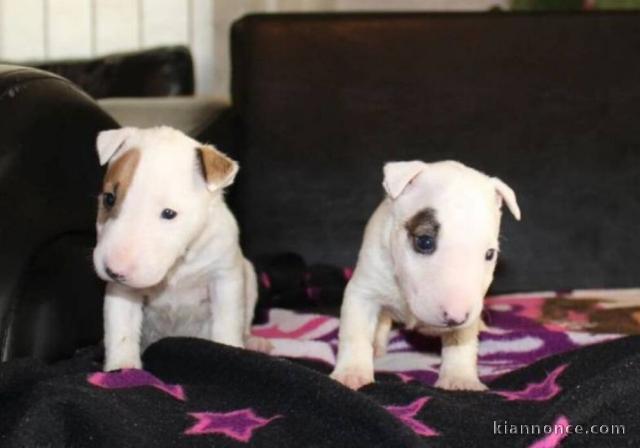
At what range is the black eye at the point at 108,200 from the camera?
5.32 feet

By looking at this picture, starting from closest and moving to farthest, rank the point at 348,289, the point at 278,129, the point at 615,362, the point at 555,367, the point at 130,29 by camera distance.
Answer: the point at 615,362
the point at 555,367
the point at 348,289
the point at 278,129
the point at 130,29

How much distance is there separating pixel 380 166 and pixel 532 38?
485 millimetres

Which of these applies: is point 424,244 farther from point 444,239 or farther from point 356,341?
point 356,341

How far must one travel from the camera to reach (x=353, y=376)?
168 cm

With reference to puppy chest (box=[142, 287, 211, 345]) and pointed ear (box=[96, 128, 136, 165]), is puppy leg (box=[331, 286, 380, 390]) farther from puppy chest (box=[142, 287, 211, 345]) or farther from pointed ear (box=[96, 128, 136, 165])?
pointed ear (box=[96, 128, 136, 165])

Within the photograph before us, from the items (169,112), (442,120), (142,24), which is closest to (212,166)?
(169,112)

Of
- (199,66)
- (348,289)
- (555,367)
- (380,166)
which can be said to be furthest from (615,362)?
(199,66)

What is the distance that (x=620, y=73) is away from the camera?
256 centimetres

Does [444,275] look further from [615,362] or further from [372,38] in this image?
[372,38]

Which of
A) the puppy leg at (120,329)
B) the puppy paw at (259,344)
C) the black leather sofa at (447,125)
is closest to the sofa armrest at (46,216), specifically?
the puppy leg at (120,329)

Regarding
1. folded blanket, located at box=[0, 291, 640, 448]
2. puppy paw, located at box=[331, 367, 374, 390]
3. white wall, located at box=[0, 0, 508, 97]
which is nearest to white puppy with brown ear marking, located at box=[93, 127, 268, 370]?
folded blanket, located at box=[0, 291, 640, 448]

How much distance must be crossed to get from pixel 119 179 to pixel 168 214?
0.09m

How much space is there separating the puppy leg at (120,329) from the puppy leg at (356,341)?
0.33m

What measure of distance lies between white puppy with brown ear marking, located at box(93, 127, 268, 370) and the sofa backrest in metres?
0.57
